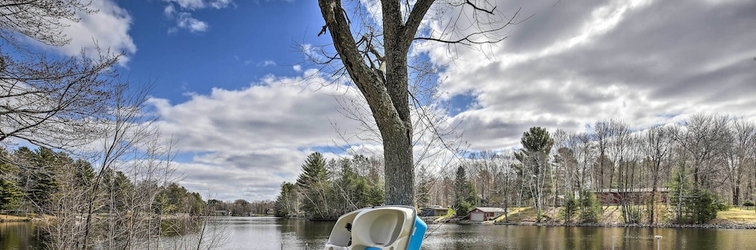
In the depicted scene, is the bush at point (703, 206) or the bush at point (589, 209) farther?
the bush at point (589, 209)

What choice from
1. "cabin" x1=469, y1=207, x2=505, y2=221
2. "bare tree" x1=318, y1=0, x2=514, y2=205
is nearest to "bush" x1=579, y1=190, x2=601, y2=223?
"cabin" x1=469, y1=207, x2=505, y2=221

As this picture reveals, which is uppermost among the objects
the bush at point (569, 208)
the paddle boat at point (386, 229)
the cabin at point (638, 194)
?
the paddle boat at point (386, 229)

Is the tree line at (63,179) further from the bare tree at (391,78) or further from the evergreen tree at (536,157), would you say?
the evergreen tree at (536,157)

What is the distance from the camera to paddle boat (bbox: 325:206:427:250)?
2.21 metres

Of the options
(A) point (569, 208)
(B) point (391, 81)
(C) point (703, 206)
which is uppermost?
(B) point (391, 81)

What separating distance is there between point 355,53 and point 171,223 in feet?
17.4

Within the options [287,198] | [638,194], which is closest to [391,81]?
[638,194]

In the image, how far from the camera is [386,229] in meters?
2.32

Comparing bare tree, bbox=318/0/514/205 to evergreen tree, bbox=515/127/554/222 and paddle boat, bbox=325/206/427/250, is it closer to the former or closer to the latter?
paddle boat, bbox=325/206/427/250

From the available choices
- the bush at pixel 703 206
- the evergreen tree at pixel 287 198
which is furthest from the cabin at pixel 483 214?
the evergreen tree at pixel 287 198

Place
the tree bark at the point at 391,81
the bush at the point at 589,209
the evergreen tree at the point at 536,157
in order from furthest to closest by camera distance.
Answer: the evergreen tree at the point at 536,157 < the bush at the point at 589,209 < the tree bark at the point at 391,81

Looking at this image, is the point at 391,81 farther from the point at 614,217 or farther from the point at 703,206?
the point at 614,217

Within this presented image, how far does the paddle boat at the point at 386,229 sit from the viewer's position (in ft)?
7.27

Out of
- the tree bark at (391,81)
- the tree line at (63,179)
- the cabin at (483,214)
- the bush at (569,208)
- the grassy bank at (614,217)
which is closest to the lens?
the tree bark at (391,81)
